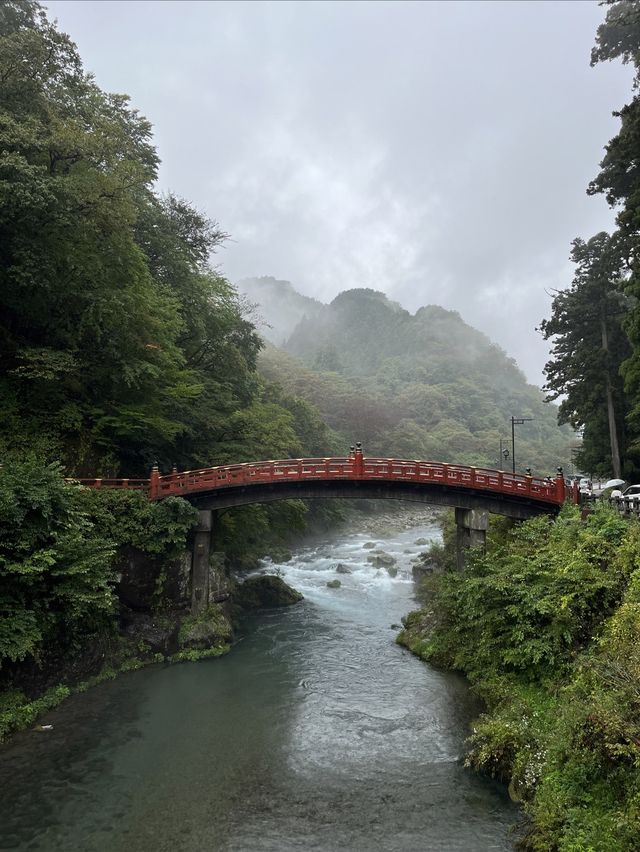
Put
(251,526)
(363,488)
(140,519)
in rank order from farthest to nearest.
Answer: (251,526) < (363,488) < (140,519)

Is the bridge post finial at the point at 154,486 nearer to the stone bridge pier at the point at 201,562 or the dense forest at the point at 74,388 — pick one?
the dense forest at the point at 74,388

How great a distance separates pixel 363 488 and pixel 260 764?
44.6 feet

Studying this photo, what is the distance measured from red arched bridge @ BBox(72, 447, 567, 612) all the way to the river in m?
6.02

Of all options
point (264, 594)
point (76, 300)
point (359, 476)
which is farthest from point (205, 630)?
point (76, 300)

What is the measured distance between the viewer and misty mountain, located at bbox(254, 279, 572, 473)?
88688mm

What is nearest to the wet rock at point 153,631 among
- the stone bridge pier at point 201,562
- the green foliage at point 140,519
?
the stone bridge pier at point 201,562

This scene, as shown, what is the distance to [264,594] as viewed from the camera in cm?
2961

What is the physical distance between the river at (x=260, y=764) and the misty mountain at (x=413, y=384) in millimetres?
47861

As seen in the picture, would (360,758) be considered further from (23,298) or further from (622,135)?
(622,135)

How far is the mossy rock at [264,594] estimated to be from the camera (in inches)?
1134

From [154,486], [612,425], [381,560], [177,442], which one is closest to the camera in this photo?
[154,486]

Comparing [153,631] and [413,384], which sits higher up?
[413,384]

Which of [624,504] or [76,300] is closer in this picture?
[624,504]

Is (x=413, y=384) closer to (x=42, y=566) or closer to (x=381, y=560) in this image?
(x=381, y=560)
